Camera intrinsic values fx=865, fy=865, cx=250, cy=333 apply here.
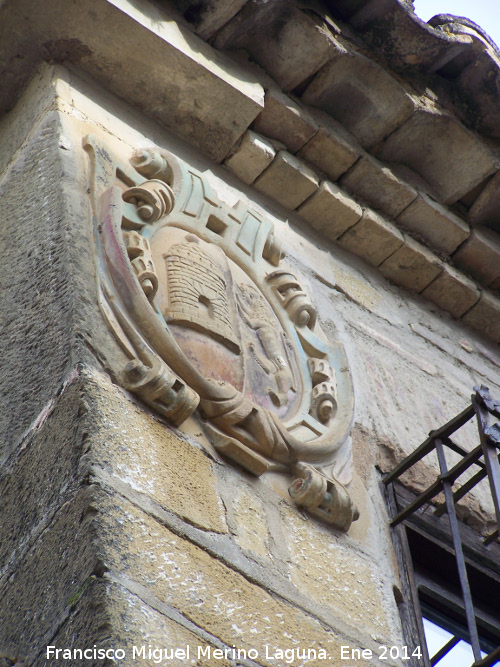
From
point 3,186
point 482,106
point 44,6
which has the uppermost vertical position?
point 482,106

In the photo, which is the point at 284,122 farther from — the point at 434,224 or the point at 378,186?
the point at 434,224

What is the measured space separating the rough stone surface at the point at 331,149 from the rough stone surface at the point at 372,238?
0.76 feet

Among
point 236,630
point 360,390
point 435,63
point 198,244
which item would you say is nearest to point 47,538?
point 236,630

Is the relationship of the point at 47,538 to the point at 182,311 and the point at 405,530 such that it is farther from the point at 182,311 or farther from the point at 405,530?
the point at 405,530

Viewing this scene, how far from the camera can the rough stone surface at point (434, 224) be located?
12.6 ft

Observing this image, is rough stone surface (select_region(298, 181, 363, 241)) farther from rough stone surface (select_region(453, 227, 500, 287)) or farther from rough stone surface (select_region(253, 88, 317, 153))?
rough stone surface (select_region(453, 227, 500, 287))

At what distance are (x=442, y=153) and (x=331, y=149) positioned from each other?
530 mm

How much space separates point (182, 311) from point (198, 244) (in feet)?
1.38

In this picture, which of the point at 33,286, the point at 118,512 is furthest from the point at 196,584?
the point at 33,286

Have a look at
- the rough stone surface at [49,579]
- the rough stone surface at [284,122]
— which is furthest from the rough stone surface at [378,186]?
the rough stone surface at [49,579]

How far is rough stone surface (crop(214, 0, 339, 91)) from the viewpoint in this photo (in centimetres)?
339

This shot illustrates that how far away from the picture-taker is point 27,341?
Result: 82.7 inches

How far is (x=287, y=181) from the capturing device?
3.58 meters

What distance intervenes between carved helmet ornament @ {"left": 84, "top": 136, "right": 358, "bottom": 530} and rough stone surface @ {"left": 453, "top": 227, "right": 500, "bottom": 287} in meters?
1.28
